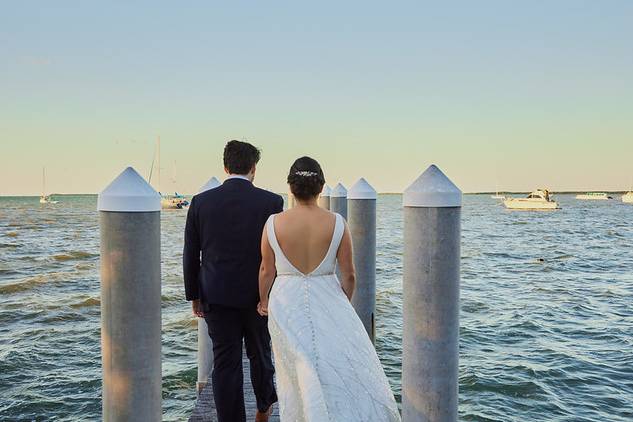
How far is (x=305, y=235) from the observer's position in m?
3.20

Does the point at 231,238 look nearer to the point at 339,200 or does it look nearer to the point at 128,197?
the point at 128,197

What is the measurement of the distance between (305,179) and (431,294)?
3.22 feet

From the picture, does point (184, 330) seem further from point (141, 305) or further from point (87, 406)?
point (141, 305)

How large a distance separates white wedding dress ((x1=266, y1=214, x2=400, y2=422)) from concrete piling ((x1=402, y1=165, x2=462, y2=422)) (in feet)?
0.94

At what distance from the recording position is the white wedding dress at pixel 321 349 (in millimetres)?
3057

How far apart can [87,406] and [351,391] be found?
18.0 ft

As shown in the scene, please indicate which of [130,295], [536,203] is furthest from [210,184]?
[536,203]

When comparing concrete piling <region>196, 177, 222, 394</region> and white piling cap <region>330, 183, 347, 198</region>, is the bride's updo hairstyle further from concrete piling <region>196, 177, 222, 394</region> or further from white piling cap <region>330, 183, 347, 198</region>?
white piling cap <region>330, 183, 347, 198</region>

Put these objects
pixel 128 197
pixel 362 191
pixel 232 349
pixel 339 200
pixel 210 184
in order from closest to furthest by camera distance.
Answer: pixel 128 197 → pixel 232 349 → pixel 210 184 → pixel 362 191 → pixel 339 200

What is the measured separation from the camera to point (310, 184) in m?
3.25

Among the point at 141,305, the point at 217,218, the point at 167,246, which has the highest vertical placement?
the point at 217,218

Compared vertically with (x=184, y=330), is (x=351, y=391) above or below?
above

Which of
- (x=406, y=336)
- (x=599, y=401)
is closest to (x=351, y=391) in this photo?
(x=406, y=336)

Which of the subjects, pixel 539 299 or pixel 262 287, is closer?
pixel 262 287
